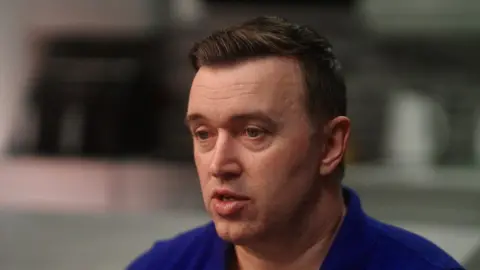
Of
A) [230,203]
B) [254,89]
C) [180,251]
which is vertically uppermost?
[254,89]

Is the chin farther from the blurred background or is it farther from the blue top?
A: the blurred background

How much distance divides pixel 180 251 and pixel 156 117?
45cm

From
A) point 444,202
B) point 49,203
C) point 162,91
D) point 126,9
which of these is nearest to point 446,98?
point 444,202

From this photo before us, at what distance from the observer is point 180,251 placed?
75 centimetres

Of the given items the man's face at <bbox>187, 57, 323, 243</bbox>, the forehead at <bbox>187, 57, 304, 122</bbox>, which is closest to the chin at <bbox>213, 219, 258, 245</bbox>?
the man's face at <bbox>187, 57, 323, 243</bbox>

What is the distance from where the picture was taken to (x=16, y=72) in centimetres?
121

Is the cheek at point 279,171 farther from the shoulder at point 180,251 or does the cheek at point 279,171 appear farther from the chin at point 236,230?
the shoulder at point 180,251

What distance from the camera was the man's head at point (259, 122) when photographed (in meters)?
0.60

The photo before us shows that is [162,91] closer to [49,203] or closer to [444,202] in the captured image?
[49,203]

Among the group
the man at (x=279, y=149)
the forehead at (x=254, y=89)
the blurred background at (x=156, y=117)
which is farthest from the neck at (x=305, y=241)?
the blurred background at (x=156, y=117)

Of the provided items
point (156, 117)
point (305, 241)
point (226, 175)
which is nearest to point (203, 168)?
point (226, 175)

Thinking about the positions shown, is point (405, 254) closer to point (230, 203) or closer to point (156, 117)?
point (230, 203)

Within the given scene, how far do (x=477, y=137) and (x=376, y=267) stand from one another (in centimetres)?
50

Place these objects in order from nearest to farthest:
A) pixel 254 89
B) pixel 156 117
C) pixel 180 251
Answer: pixel 254 89, pixel 180 251, pixel 156 117
